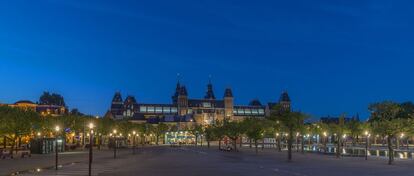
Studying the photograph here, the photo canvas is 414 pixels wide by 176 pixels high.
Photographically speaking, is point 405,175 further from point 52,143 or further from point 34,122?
point 34,122

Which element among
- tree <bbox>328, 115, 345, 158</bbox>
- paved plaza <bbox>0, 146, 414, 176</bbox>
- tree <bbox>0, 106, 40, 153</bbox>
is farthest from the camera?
tree <bbox>0, 106, 40, 153</bbox>

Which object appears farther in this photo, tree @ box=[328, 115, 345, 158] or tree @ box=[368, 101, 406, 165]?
tree @ box=[328, 115, 345, 158]

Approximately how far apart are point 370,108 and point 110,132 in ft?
357

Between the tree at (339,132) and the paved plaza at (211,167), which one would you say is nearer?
the paved plaza at (211,167)

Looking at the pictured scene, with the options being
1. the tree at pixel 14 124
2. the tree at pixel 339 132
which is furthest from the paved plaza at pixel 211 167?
the tree at pixel 14 124

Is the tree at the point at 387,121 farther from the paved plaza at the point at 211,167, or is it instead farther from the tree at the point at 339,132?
the tree at the point at 339,132

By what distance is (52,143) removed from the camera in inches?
3509

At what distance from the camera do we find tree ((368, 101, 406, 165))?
56550 millimetres

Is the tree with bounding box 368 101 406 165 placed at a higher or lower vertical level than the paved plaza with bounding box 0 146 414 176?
higher

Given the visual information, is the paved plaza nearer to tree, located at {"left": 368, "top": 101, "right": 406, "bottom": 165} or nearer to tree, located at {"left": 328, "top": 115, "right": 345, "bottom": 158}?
tree, located at {"left": 368, "top": 101, "right": 406, "bottom": 165}

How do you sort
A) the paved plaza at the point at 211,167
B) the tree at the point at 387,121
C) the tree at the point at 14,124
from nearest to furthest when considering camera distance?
the paved plaza at the point at 211,167, the tree at the point at 387,121, the tree at the point at 14,124

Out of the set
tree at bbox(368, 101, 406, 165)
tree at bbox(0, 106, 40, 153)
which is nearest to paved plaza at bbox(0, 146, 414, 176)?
tree at bbox(368, 101, 406, 165)

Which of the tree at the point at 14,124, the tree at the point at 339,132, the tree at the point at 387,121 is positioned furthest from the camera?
the tree at the point at 14,124

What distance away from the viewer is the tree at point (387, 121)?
5655 cm
